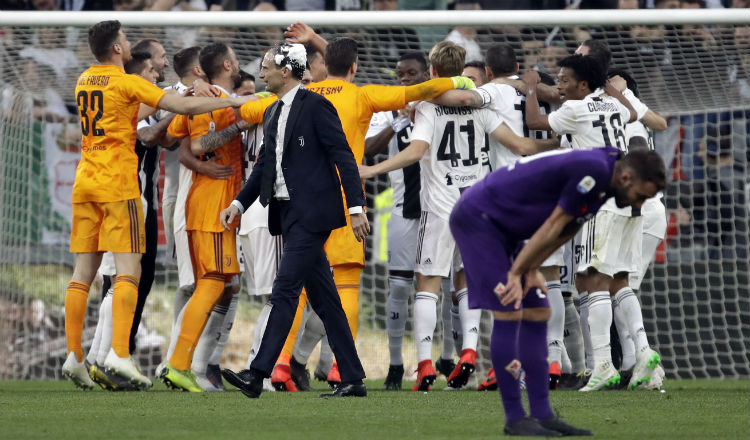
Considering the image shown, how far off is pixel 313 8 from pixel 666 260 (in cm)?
460

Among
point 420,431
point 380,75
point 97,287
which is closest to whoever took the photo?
point 420,431

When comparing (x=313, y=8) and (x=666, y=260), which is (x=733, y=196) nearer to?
(x=666, y=260)

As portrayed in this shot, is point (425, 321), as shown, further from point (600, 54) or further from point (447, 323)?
point (600, 54)

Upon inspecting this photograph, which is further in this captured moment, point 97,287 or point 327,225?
point 97,287

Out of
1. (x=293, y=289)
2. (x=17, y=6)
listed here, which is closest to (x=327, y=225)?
(x=293, y=289)

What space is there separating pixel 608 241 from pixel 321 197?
7.02 ft

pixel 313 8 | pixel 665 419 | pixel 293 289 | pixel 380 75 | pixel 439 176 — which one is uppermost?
pixel 313 8

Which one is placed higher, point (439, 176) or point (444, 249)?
point (439, 176)

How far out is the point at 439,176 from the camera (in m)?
8.07

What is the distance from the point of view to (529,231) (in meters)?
5.03

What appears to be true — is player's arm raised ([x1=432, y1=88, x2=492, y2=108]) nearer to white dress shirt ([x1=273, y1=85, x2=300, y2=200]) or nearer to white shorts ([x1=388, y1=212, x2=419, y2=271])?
white shorts ([x1=388, y1=212, x2=419, y2=271])

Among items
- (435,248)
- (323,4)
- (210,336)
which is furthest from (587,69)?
(323,4)

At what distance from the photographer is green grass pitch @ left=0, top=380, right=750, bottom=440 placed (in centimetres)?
495

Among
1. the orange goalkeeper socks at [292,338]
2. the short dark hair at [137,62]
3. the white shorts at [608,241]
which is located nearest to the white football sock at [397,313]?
the orange goalkeeper socks at [292,338]
